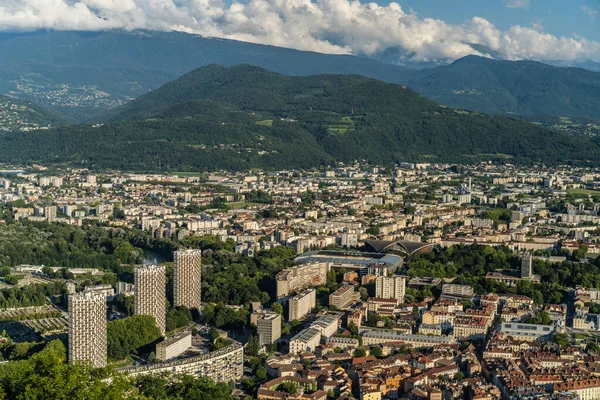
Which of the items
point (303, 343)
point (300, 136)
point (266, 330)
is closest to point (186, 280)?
point (266, 330)

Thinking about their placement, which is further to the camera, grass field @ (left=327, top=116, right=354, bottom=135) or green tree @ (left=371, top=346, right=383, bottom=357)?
grass field @ (left=327, top=116, right=354, bottom=135)

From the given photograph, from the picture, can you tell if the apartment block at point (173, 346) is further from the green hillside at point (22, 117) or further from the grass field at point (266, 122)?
the green hillside at point (22, 117)

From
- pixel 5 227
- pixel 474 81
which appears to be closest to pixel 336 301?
pixel 5 227

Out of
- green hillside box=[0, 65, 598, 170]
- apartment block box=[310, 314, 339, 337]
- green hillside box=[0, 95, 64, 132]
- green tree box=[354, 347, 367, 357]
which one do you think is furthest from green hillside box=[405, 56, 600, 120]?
green tree box=[354, 347, 367, 357]

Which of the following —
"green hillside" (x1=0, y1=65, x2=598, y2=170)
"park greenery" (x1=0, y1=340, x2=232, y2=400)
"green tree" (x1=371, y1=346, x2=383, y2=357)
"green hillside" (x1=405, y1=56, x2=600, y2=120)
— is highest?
"green hillside" (x1=405, y1=56, x2=600, y2=120)

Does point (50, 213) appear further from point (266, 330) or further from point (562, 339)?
point (562, 339)

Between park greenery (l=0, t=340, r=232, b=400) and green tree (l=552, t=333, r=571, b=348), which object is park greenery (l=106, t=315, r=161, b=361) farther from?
green tree (l=552, t=333, r=571, b=348)
